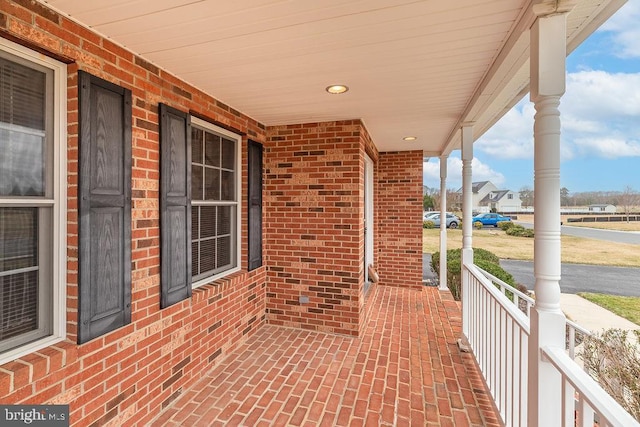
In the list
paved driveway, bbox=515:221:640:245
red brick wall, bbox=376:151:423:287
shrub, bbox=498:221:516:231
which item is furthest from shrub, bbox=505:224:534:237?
red brick wall, bbox=376:151:423:287

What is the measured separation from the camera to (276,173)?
3.84m

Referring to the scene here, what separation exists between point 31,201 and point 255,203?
2.20 metres

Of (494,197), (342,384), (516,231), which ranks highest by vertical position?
(494,197)

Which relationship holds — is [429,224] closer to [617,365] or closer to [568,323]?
[617,365]

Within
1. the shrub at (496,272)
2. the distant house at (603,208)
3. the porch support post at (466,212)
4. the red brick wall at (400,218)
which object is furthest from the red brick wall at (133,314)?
the distant house at (603,208)

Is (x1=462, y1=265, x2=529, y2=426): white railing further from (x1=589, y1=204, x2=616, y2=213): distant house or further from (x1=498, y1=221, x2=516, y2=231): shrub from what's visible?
(x1=498, y1=221, x2=516, y2=231): shrub

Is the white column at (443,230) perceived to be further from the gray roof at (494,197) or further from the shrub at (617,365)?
the gray roof at (494,197)

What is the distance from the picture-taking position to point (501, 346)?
7.24ft

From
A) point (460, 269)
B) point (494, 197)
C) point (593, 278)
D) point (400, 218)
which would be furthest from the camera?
point (494, 197)

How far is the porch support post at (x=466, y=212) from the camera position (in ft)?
10.9

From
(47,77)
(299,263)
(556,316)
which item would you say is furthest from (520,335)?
(47,77)

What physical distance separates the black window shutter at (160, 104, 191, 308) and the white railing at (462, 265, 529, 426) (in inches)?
97.6

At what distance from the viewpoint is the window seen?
1.50m

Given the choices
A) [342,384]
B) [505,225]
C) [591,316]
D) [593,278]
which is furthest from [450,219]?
[342,384]
